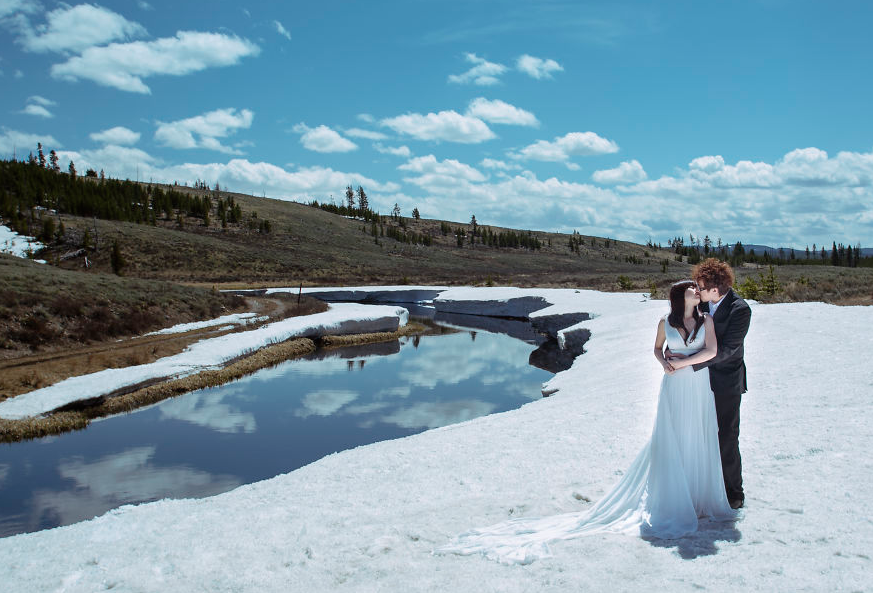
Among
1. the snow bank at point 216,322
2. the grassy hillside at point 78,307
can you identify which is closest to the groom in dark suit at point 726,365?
the grassy hillside at point 78,307

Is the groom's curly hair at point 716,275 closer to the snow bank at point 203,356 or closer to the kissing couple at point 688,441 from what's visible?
the kissing couple at point 688,441

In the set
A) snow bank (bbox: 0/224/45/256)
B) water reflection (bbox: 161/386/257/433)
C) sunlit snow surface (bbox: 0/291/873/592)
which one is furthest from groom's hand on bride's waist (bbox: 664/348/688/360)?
snow bank (bbox: 0/224/45/256)

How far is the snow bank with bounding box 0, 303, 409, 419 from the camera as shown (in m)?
15.2

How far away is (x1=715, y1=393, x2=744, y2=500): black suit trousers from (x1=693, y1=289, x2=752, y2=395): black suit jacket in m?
0.07

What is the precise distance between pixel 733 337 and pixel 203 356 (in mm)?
20161

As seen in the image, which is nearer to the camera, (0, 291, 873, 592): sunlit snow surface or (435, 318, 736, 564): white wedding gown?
(0, 291, 873, 592): sunlit snow surface

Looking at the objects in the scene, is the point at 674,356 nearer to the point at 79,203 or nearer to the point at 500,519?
the point at 500,519

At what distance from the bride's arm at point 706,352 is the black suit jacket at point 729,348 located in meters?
0.10

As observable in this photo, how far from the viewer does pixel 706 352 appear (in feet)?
15.9

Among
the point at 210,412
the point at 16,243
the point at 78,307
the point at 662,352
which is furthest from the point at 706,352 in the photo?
the point at 16,243

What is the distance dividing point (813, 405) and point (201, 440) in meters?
12.5

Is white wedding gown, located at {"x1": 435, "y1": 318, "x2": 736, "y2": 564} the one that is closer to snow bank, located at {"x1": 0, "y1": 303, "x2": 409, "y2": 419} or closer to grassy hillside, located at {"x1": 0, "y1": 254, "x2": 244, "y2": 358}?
snow bank, located at {"x1": 0, "y1": 303, "x2": 409, "y2": 419}

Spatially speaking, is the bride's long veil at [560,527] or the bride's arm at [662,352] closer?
the bride's long veil at [560,527]

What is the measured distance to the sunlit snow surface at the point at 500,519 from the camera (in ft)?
14.0
